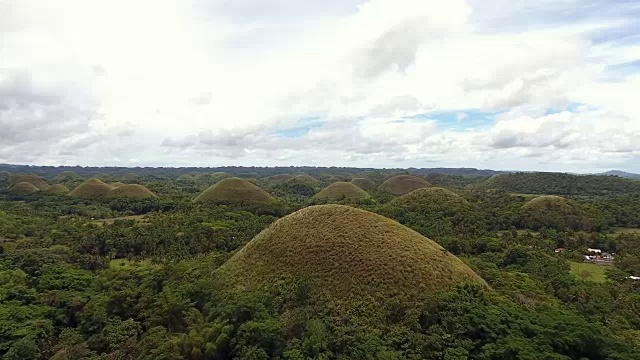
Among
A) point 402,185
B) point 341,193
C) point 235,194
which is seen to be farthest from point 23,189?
point 402,185

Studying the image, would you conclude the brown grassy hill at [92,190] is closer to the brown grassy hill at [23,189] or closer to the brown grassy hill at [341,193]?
the brown grassy hill at [23,189]

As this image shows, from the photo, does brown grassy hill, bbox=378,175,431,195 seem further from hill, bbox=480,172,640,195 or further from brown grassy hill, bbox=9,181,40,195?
brown grassy hill, bbox=9,181,40,195

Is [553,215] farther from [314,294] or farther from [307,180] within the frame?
[307,180]

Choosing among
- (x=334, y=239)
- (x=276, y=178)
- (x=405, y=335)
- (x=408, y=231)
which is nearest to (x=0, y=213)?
(x=334, y=239)

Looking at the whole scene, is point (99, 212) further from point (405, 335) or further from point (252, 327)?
point (405, 335)

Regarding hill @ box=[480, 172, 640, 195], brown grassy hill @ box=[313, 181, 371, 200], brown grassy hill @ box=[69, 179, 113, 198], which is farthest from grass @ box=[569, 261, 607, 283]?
brown grassy hill @ box=[69, 179, 113, 198]

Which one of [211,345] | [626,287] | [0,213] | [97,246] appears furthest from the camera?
[0,213]
